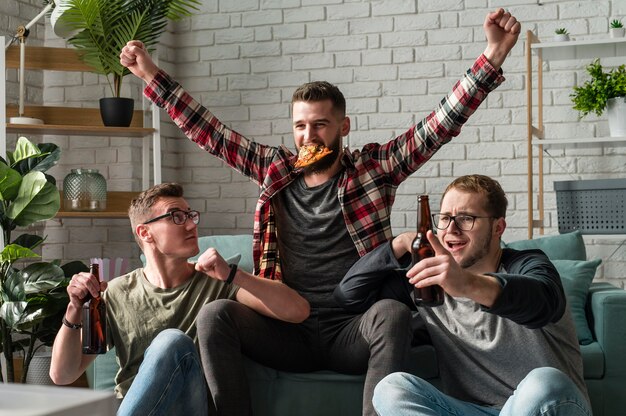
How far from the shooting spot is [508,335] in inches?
92.0

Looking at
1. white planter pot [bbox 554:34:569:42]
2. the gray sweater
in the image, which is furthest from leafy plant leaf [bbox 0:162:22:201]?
white planter pot [bbox 554:34:569:42]

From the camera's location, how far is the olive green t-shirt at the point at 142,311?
2689 mm

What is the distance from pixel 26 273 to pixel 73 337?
1146 millimetres

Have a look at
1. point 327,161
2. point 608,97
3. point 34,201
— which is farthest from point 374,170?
point 608,97

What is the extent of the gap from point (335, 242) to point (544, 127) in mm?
1998

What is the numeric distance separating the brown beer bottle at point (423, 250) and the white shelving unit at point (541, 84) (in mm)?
1899

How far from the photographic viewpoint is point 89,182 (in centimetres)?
439

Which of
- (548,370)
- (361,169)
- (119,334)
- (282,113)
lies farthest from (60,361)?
(282,113)

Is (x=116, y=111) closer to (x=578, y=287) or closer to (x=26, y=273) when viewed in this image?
(x=26, y=273)

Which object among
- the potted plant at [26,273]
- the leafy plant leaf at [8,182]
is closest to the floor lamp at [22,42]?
the potted plant at [26,273]

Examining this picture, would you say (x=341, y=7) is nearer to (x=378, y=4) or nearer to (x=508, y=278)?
(x=378, y=4)

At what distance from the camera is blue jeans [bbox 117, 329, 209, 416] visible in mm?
2369

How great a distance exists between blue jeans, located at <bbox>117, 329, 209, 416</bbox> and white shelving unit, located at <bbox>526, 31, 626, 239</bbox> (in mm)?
2234

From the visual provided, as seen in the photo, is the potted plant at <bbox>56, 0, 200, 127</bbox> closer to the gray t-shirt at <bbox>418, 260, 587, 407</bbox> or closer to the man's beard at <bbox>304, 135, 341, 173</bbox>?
the man's beard at <bbox>304, 135, 341, 173</bbox>
